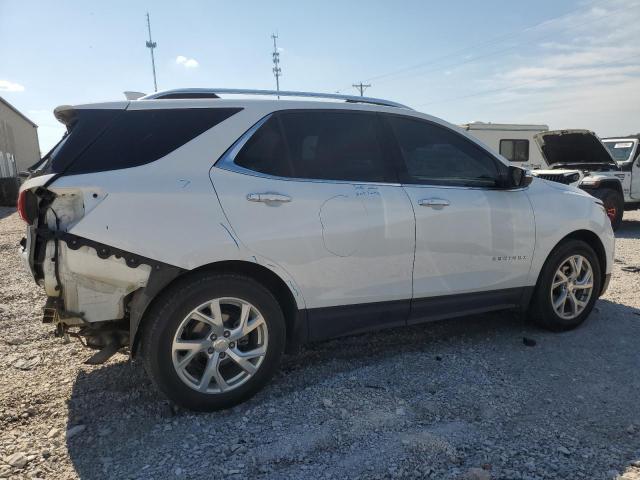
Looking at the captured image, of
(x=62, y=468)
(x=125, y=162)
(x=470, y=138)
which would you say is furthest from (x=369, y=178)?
(x=62, y=468)

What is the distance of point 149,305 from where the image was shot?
2.76 metres

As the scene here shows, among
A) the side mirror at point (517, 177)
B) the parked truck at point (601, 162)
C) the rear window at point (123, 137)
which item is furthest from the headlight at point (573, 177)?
the rear window at point (123, 137)

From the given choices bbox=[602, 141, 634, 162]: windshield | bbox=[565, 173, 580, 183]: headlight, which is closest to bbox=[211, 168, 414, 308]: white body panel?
bbox=[565, 173, 580, 183]: headlight

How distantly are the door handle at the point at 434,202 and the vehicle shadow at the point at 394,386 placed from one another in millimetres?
1152

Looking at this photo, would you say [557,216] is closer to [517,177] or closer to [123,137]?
[517,177]

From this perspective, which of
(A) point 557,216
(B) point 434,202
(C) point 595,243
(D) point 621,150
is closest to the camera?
(B) point 434,202

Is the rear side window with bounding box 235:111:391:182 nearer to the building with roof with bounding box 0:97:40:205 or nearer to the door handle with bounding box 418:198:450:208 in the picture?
the door handle with bounding box 418:198:450:208

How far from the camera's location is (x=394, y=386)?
3.22 meters

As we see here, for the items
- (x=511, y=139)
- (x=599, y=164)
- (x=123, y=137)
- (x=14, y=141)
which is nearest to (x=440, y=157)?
(x=123, y=137)

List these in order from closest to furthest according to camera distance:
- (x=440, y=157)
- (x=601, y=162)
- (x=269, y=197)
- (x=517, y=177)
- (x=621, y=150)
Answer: (x=269, y=197) < (x=440, y=157) < (x=517, y=177) < (x=601, y=162) < (x=621, y=150)

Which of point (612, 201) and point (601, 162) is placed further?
point (601, 162)

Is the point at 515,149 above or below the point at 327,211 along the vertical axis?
above

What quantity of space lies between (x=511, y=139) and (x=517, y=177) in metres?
14.2

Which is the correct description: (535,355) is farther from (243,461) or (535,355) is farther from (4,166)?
(4,166)
